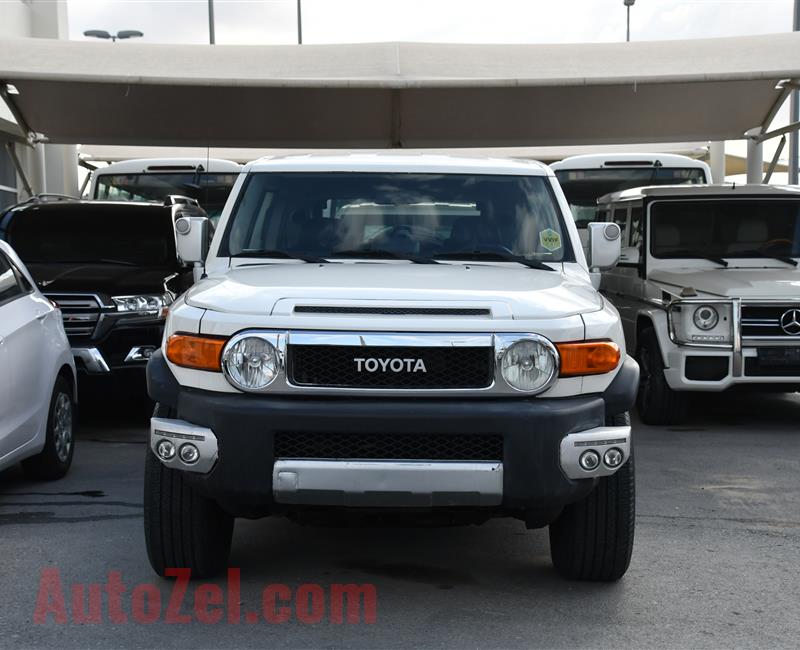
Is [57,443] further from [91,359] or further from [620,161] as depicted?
[620,161]

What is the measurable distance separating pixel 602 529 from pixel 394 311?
131 cm

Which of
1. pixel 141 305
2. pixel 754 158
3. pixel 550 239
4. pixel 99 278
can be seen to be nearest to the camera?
pixel 550 239

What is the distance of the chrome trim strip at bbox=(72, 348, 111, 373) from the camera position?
360 inches

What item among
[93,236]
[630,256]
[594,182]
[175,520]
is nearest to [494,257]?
[175,520]

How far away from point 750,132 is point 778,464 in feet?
28.9

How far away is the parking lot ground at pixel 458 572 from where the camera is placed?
15.4ft

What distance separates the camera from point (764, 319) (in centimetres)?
950

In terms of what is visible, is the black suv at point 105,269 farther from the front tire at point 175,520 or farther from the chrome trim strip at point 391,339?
the chrome trim strip at point 391,339

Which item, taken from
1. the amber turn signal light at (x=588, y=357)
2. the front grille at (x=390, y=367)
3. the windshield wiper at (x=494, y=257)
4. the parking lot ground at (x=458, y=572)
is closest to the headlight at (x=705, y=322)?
the parking lot ground at (x=458, y=572)

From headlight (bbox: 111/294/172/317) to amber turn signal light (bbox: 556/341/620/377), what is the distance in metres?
5.34

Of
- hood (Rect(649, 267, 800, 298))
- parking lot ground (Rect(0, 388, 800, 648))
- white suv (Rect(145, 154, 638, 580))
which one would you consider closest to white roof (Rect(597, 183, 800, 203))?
hood (Rect(649, 267, 800, 298))

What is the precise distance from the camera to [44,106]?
14.7 meters

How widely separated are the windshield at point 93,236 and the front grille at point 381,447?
20.2 ft

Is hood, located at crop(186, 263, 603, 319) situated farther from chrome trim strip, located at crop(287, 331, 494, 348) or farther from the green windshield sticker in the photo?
the green windshield sticker
